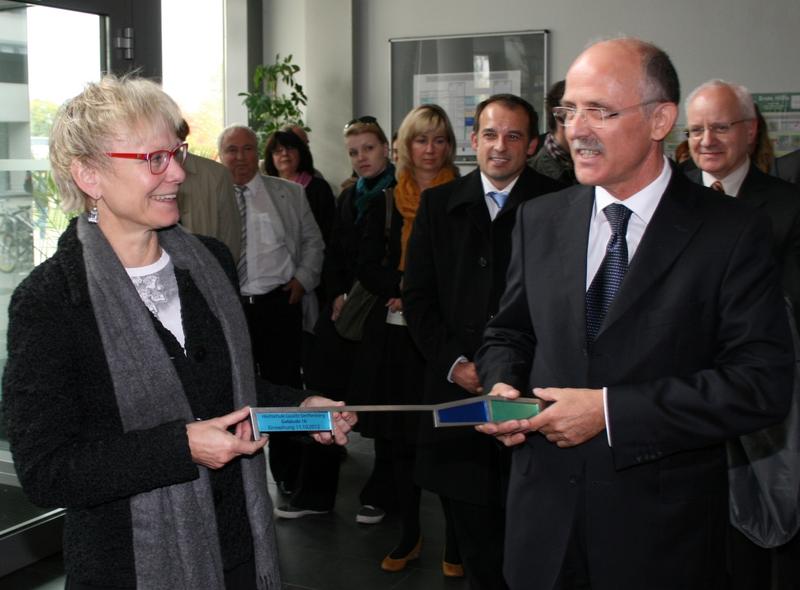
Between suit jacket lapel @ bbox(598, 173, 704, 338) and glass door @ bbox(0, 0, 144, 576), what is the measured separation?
9.96 ft

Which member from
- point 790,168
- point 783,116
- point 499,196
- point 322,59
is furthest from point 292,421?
point 322,59

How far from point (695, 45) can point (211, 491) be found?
6.33 metres

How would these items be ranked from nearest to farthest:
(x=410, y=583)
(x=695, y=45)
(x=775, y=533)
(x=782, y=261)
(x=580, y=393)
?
(x=580, y=393), (x=775, y=533), (x=782, y=261), (x=410, y=583), (x=695, y=45)

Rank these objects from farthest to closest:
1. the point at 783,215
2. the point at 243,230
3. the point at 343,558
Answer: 1. the point at 243,230
2. the point at 343,558
3. the point at 783,215

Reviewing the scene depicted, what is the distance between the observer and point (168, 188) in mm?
1987

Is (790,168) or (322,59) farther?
(322,59)

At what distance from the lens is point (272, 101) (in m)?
8.25

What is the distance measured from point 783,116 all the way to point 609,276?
567cm

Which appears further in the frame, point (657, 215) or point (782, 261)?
point (782, 261)

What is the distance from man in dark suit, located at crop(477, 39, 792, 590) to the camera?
1.93 metres

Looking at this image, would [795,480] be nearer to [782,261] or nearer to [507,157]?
[782,261]

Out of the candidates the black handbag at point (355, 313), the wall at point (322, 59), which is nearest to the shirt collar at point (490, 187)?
the black handbag at point (355, 313)

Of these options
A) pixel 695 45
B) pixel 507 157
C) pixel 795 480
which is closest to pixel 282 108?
pixel 695 45

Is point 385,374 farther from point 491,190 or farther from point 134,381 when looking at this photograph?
point 134,381
